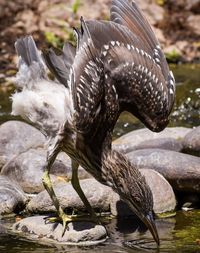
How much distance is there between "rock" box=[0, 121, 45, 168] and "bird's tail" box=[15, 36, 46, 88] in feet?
5.01

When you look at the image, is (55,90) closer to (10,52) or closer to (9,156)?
(9,156)

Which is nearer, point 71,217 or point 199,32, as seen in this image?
point 71,217

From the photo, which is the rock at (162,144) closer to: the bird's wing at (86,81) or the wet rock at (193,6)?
the bird's wing at (86,81)

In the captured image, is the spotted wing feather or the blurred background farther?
the blurred background

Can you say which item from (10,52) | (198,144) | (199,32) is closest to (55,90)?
(198,144)

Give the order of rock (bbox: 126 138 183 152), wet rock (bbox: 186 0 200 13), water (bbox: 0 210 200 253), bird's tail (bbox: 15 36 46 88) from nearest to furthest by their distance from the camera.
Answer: water (bbox: 0 210 200 253), bird's tail (bbox: 15 36 46 88), rock (bbox: 126 138 183 152), wet rock (bbox: 186 0 200 13)

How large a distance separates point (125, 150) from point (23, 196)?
1.76 meters

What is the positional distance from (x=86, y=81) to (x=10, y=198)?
5.17ft

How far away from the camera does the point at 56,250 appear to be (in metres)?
6.81

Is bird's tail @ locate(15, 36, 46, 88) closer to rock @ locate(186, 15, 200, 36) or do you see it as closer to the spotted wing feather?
the spotted wing feather

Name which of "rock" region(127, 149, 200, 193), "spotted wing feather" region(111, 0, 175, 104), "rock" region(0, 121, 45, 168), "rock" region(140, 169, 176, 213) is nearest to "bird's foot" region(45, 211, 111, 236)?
"rock" region(140, 169, 176, 213)

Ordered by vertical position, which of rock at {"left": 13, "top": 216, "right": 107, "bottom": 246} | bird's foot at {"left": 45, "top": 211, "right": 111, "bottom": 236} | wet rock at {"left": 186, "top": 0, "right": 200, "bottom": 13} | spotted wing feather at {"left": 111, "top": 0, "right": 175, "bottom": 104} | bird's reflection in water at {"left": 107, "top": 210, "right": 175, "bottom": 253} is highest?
spotted wing feather at {"left": 111, "top": 0, "right": 175, "bottom": 104}

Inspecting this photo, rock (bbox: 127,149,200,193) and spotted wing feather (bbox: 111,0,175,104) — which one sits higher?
spotted wing feather (bbox: 111,0,175,104)

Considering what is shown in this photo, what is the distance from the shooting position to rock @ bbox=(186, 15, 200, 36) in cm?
1448
